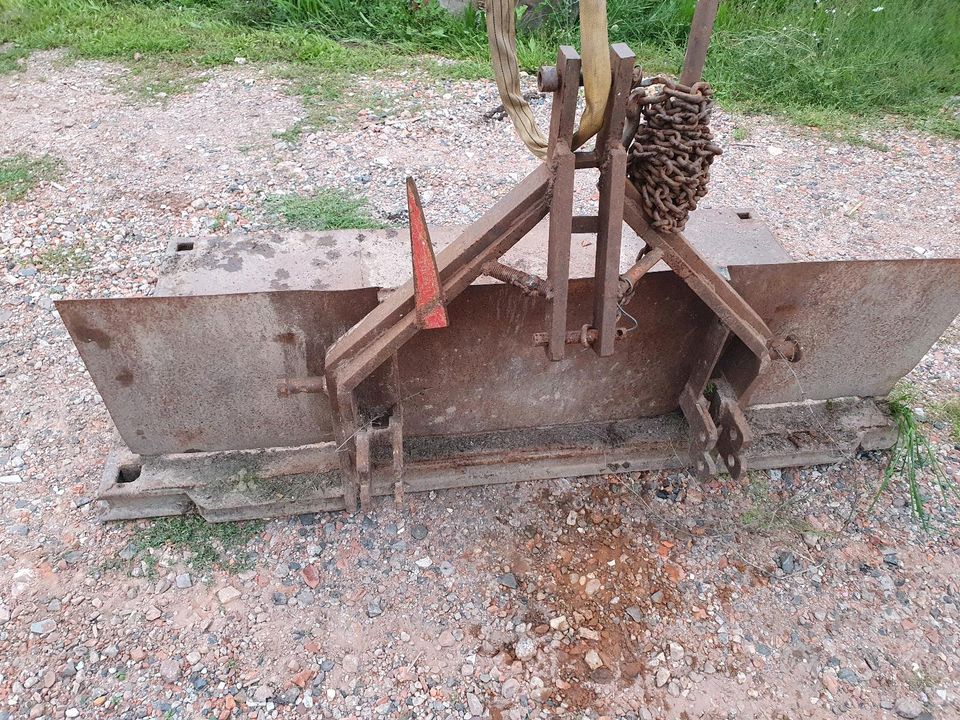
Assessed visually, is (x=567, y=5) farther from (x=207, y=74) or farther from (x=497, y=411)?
(x=497, y=411)

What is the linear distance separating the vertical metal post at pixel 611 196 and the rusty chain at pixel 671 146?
0.06 metres

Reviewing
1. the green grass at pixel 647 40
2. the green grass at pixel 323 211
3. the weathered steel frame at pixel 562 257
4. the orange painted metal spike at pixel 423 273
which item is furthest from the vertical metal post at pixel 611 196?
the green grass at pixel 647 40

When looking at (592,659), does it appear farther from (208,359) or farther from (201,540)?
(208,359)

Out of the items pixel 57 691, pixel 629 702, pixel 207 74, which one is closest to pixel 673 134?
pixel 629 702

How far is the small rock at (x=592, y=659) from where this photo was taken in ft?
7.30

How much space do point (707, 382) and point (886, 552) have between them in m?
0.95

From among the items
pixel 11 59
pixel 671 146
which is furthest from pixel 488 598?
pixel 11 59

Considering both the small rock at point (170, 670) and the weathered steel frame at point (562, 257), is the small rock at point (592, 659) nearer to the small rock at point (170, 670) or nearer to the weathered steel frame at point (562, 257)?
the weathered steel frame at point (562, 257)

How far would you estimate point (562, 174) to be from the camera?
5.30 ft

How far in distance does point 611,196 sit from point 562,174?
130 millimetres

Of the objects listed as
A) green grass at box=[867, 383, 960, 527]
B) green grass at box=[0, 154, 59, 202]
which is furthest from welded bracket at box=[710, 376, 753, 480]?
green grass at box=[0, 154, 59, 202]

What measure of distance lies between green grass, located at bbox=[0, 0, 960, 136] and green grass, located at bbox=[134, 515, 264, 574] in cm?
392

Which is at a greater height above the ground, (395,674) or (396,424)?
(396,424)

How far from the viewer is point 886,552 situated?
256 cm
